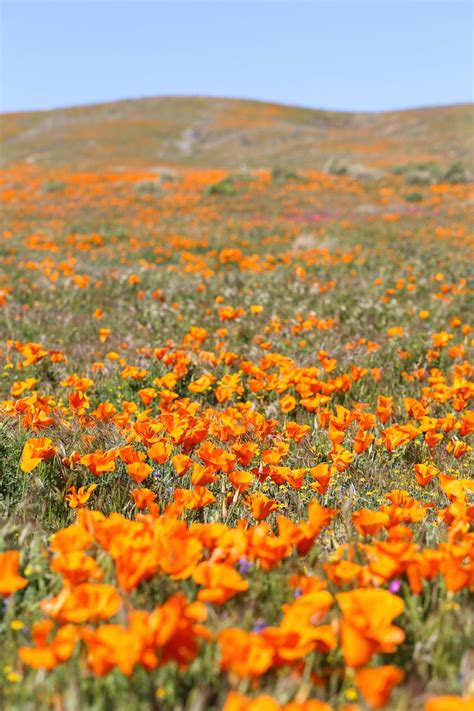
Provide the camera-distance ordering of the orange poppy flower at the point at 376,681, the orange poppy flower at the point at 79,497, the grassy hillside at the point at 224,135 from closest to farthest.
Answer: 1. the orange poppy flower at the point at 376,681
2. the orange poppy flower at the point at 79,497
3. the grassy hillside at the point at 224,135

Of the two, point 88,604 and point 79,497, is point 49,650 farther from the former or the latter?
point 79,497

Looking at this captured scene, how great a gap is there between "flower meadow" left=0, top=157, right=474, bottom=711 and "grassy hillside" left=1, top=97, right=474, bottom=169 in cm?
3032

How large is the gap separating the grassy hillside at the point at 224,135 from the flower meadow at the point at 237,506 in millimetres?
30325

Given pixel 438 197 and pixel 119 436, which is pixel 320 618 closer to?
pixel 119 436

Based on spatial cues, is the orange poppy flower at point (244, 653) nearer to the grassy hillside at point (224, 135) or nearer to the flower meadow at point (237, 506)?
the flower meadow at point (237, 506)

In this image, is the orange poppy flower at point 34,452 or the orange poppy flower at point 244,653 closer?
the orange poppy flower at point 244,653

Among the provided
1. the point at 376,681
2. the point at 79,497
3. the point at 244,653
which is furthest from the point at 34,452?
the point at 376,681

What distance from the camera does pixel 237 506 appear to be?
2.64 m

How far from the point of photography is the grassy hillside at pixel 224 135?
4422 cm

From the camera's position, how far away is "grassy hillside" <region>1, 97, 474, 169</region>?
145 ft

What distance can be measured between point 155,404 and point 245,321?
8.96 feet

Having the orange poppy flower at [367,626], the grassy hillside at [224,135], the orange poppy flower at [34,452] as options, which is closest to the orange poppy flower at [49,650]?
the orange poppy flower at [367,626]

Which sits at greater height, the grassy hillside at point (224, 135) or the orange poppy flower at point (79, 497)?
the grassy hillside at point (224, 135)

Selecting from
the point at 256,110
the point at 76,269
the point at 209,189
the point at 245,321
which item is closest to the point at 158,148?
the point at 256,110
